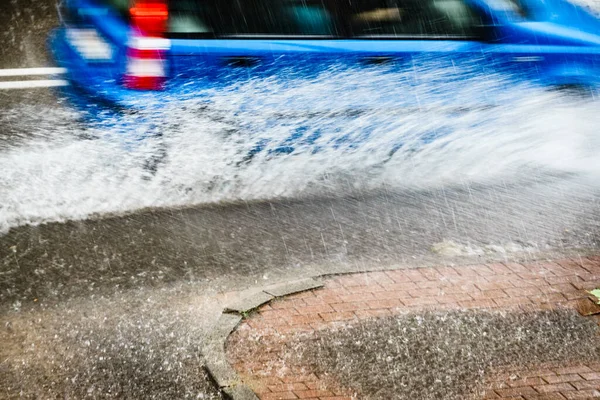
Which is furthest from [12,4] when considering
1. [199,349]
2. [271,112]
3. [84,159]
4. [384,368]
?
[384,368]

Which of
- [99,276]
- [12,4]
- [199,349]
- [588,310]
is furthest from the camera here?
Answer: [12,4]

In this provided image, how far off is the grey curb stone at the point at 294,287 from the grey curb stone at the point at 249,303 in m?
0.06

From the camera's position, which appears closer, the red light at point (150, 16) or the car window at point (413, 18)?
the red light at point (150, 16)

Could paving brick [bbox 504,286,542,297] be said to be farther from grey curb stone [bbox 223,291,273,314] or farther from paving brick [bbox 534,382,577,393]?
grey curb stone [bbox 223,291,273,314]

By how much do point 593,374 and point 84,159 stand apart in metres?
4.95

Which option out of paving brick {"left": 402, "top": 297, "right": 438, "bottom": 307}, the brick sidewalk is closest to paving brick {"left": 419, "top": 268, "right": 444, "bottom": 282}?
the brick sidewalk

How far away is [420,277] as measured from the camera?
449cm

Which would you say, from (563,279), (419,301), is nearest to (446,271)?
(419,301)

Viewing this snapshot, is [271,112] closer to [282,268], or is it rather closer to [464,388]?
[282,268]

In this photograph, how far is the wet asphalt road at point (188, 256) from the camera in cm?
358

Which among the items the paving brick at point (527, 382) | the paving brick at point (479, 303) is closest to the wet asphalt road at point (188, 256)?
the paving brick at point (479, 303)

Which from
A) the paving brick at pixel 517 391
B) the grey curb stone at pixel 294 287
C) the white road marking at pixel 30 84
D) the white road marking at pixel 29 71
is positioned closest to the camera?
the paving brick at pixel 517 391

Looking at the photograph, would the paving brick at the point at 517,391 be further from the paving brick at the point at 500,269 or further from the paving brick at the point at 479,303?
the paving brick at the point at 500,269

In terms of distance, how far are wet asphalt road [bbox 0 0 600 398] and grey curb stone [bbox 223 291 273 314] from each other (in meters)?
0.15
